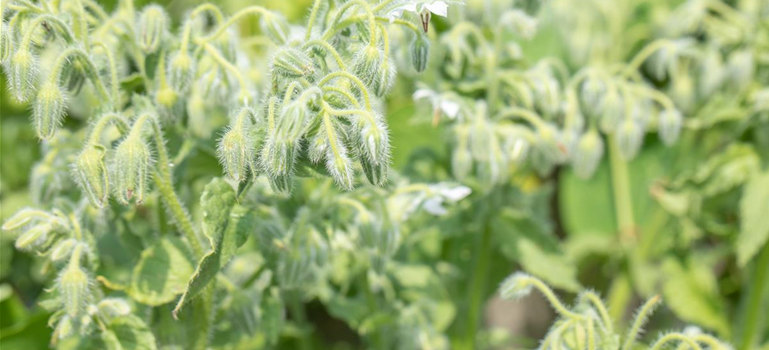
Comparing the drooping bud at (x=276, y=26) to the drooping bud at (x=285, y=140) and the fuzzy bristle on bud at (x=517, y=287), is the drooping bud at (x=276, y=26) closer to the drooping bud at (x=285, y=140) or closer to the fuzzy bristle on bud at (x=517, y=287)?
the drooping bud at (x=285, y=140)

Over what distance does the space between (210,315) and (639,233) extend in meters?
1.87

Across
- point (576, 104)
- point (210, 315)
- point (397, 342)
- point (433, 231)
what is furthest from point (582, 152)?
point (210, 315)

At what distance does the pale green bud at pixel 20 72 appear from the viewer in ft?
5.39

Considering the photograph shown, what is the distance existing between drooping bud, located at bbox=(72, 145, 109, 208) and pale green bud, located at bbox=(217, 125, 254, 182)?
239mm

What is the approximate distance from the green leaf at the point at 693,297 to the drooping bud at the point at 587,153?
23.1 inches

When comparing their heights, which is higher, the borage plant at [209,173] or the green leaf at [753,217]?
the borage plant at [209,173]

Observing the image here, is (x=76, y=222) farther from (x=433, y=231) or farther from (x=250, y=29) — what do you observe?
(x=250, y=29)

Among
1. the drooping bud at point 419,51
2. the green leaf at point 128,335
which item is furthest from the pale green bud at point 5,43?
the drooping bud at point 419,51

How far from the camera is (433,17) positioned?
107 inches

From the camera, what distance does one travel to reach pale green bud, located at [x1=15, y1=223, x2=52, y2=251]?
1.77 m

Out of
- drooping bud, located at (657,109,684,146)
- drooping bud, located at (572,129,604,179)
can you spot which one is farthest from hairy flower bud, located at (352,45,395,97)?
drooping bud, located at (657,109,684,146)

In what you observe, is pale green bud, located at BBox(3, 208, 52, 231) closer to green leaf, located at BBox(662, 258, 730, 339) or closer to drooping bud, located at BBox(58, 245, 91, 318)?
drooping bud, located at BBox(58, 245, 91, 318)

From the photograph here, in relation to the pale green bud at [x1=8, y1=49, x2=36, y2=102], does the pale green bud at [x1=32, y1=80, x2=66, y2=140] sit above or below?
below

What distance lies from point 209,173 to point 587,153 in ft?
3.33
